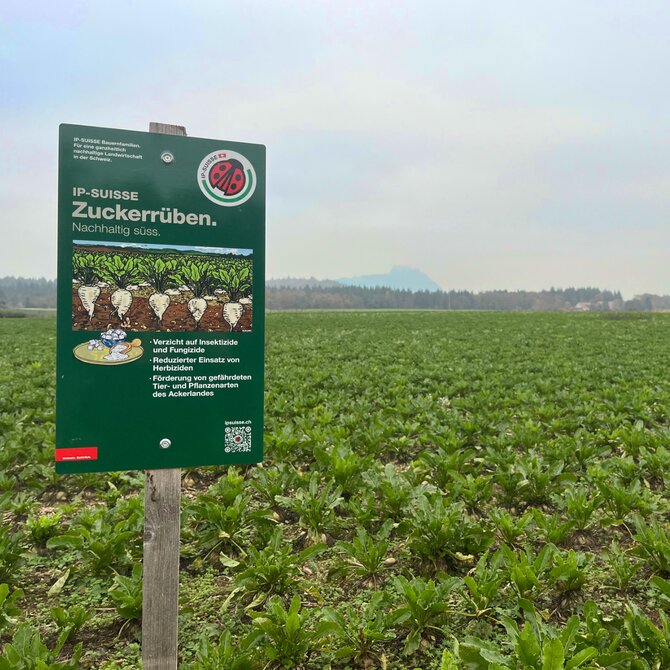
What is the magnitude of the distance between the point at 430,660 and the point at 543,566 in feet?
3.73

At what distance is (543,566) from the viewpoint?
12.4 ft

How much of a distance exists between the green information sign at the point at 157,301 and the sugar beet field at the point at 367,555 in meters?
0.15

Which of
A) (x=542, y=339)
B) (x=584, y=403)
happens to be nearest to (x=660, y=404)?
(x=584, y=403)

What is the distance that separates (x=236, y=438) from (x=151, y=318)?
2.80 ft

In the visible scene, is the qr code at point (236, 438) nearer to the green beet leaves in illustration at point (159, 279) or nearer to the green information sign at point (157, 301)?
the green information sign at point (157, 301)

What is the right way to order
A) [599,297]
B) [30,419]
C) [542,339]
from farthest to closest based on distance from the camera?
1. [599,297]
2. [542,339]
3. [30,419]

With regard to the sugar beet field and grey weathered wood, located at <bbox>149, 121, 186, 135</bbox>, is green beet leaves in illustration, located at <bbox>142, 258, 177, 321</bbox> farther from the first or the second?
grey weathered wood, located at <bbox>149, 121, 186, 135</bbox>

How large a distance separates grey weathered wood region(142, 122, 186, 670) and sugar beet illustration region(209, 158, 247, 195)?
30 cm

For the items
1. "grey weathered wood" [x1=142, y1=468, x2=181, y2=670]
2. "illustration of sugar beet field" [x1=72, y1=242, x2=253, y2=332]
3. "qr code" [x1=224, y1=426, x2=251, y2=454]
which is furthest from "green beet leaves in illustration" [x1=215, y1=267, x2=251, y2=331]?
"grey weathered wood" [x1=142, y1=468, x2=181, y2=670]

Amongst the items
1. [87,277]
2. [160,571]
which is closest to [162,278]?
[87,277]

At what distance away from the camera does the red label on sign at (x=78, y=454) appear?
8.74ft

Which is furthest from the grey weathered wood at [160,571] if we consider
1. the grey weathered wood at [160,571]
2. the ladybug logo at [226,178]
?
the ladybug logo at [226,178]

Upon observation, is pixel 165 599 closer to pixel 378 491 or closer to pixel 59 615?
pixel 59 615

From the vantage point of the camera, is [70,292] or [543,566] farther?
[543,566]
